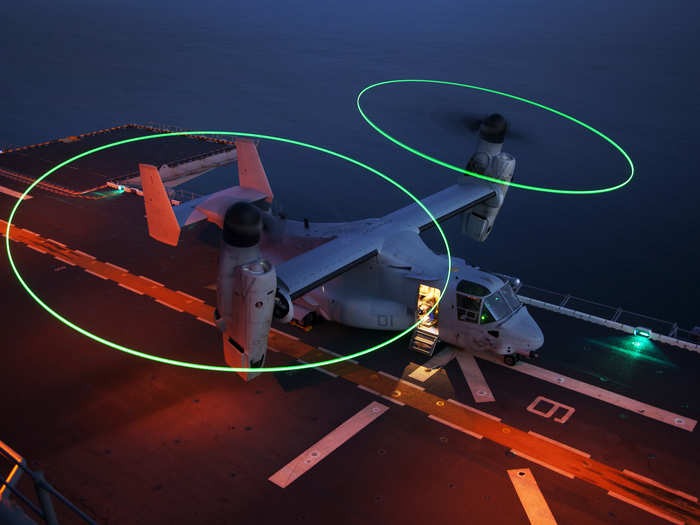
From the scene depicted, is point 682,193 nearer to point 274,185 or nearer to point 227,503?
point 274,185

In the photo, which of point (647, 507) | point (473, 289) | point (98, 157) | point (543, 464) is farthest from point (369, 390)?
point (98, 157)

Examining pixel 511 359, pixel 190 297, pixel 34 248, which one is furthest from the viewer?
pixel 34 248

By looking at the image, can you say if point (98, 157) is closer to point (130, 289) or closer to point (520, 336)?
point (130, 289)

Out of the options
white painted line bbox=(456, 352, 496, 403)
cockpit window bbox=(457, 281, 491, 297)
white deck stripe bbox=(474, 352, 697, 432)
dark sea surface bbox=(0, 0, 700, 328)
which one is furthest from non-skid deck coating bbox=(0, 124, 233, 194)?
white deck stripe bbox=(474, 352, 697, 432)

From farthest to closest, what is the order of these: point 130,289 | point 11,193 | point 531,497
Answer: point 11,193 → point 130,289 → point 531,497

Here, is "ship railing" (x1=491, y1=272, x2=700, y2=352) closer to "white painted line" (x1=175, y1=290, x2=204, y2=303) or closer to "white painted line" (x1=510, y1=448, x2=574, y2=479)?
"white painted line" (x1=510, y1=448, x2=574, y2=479)

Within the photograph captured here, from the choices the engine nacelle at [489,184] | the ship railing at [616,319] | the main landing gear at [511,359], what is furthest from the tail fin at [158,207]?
the engine nacelle at [489,184]

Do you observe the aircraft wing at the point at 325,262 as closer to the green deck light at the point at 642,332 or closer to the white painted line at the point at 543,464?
the white painted line at the point at 543,464
